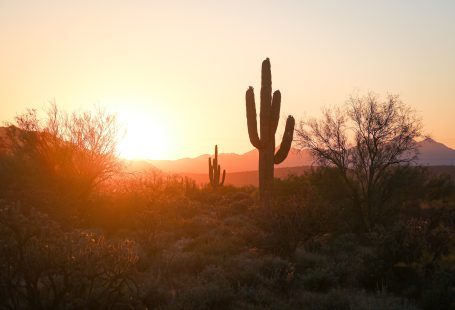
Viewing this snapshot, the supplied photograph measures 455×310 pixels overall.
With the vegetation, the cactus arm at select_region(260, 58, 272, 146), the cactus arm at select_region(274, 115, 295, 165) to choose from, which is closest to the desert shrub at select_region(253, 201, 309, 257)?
the vegetation

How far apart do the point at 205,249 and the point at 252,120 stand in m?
9.62

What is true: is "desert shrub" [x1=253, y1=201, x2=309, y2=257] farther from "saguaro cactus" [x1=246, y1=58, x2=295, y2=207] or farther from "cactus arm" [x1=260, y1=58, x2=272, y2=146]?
"cactus arm" [x1=260, y1=58, x2=272, y2=146]

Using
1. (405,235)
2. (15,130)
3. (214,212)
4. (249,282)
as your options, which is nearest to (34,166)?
(15,130)

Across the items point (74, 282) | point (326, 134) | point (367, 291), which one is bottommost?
point (367, 291)

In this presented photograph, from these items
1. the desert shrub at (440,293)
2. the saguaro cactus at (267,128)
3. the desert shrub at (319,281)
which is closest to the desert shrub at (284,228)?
the desert shrub at (319,281)

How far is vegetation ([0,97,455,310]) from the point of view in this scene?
6.71 meters

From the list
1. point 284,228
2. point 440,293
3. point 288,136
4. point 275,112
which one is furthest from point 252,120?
point 440,293

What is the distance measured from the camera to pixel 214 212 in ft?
87.4

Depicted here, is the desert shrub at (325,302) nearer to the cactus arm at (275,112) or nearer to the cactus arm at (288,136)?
the cactus arm at (288,136)

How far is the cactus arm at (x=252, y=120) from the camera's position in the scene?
72.5 feet

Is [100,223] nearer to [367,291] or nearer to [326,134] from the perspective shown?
[326,134]

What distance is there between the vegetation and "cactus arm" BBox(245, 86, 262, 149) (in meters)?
3.57

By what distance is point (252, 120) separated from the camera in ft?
72.6

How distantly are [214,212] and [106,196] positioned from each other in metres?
6.48
